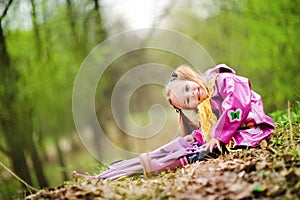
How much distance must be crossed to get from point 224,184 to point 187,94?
152 cm

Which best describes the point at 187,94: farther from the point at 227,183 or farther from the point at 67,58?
the point at 67,58

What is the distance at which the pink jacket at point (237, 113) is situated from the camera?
3.89 m

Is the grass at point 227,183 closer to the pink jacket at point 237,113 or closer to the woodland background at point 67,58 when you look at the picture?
the pink jacket at point 237,113

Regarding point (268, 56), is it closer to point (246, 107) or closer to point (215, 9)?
point (215, 9)

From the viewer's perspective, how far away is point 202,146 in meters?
4.08

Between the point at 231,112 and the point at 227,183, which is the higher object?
the point at 231,112

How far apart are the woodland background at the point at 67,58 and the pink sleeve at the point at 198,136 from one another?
14.3 feet

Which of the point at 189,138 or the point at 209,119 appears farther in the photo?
the point at 189,138

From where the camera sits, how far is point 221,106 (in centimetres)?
407

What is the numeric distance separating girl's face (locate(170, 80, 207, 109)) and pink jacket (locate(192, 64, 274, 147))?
0.16 metres

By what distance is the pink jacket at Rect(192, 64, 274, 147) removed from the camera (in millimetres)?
3891

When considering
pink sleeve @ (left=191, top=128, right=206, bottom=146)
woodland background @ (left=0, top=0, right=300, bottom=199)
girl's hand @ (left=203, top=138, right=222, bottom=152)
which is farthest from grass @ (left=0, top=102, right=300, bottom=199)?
woodland background @ (left=0, top=0, right=300, bottom=199)

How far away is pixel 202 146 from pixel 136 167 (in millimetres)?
703

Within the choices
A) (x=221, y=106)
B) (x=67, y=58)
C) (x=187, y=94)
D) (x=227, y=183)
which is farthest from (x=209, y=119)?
(x=67, y=58)
